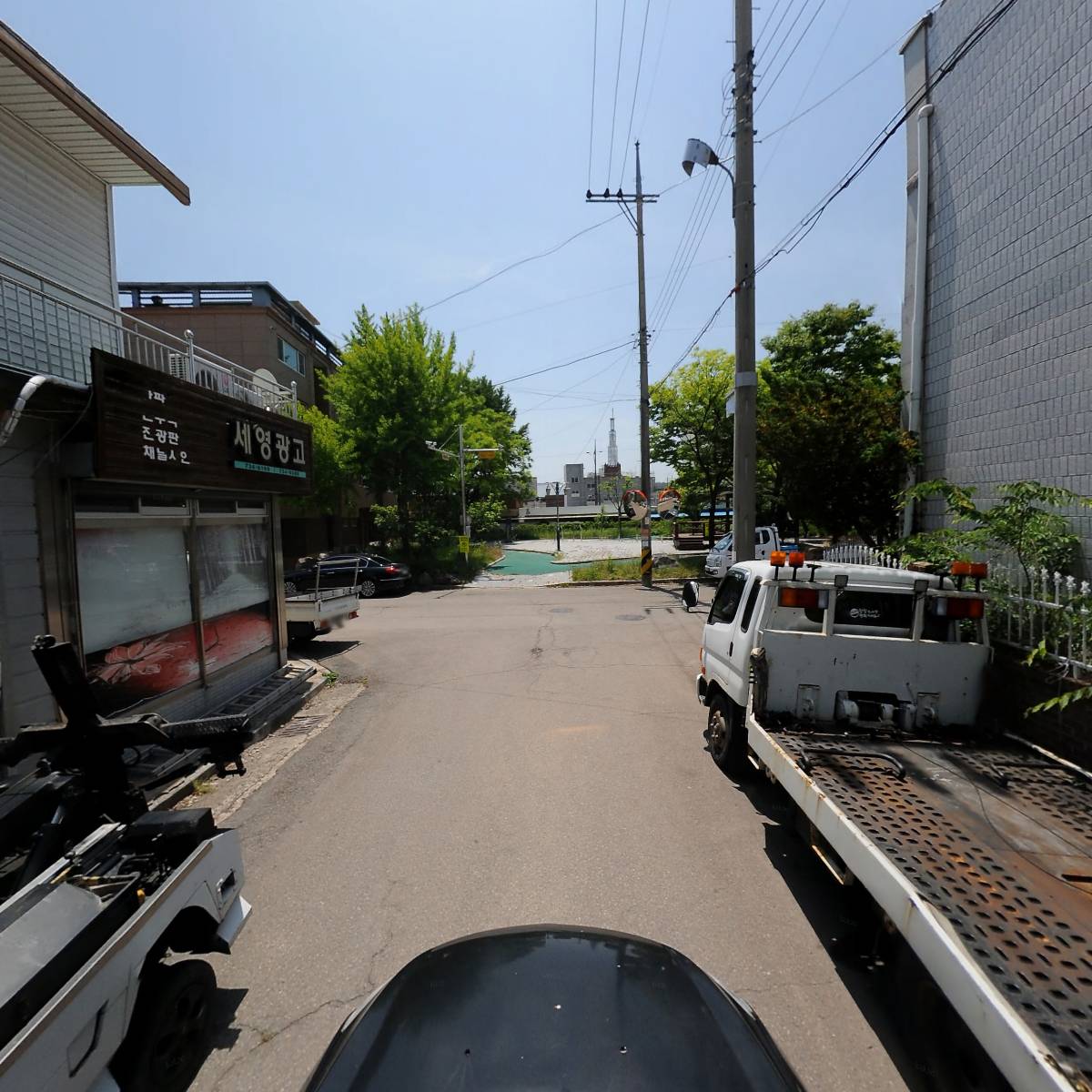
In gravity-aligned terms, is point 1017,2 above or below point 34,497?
above

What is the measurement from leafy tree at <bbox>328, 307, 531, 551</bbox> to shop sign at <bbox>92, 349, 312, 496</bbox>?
16.0 metres

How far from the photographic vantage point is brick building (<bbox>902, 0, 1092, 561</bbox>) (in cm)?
654

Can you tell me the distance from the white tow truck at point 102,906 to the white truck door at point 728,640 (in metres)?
4.04

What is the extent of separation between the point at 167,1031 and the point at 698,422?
87.1ft

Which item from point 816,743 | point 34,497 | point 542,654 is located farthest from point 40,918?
point 542,654

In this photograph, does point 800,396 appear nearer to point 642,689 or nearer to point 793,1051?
point 642,689

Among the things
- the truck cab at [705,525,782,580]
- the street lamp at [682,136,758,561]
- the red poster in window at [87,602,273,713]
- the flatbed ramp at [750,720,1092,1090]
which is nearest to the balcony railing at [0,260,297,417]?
the red poster in window at [87,602,273,713]

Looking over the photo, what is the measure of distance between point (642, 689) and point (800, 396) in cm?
796

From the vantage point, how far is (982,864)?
2955 millimetres

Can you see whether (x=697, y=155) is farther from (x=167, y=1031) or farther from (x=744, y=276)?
(x=167, y=1031)

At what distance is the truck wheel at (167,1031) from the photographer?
2480 mm

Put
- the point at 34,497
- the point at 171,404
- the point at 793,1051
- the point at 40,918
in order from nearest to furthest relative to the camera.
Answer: the point at 40,918 < the point at 793,1051 < the point at 34,497 < the point at 171,404

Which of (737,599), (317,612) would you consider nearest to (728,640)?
(737,599)

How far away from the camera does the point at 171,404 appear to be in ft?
23.3
